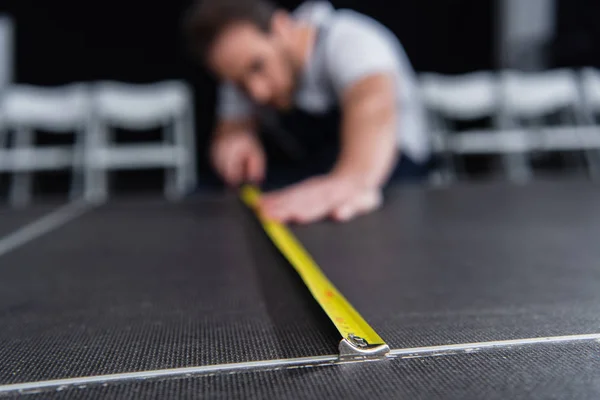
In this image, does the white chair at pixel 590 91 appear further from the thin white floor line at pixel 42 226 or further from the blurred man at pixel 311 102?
the thin white floor line at pixel 42 226

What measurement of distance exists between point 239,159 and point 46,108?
5.77 ft

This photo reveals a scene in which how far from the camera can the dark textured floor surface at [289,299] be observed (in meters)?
0.30

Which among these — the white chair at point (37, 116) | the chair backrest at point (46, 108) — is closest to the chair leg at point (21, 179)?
the white chair at point (37, 116)

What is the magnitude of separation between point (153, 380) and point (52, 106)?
2.76 metres

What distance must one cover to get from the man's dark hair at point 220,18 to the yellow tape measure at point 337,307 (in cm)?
71

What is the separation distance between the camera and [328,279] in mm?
507

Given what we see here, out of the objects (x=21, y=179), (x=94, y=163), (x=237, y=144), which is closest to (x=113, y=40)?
(x=21, y=179)

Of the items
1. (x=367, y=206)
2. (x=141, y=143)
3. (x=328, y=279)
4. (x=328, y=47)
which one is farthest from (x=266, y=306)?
(x=141, y=143)

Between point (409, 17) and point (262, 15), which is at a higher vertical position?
point (409, 17)

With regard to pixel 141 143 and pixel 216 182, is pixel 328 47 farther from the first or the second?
pixel 141 143

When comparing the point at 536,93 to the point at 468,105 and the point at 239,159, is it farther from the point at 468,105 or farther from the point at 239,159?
the point at 239,159

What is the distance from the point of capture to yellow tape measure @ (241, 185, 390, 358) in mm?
317

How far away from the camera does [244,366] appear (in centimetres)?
31

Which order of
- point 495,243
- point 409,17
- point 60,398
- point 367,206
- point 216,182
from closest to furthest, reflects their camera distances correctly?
1. point 60,398
2. point 495,243
3. point 367,206
4. point 216,182
5. point 409,17
